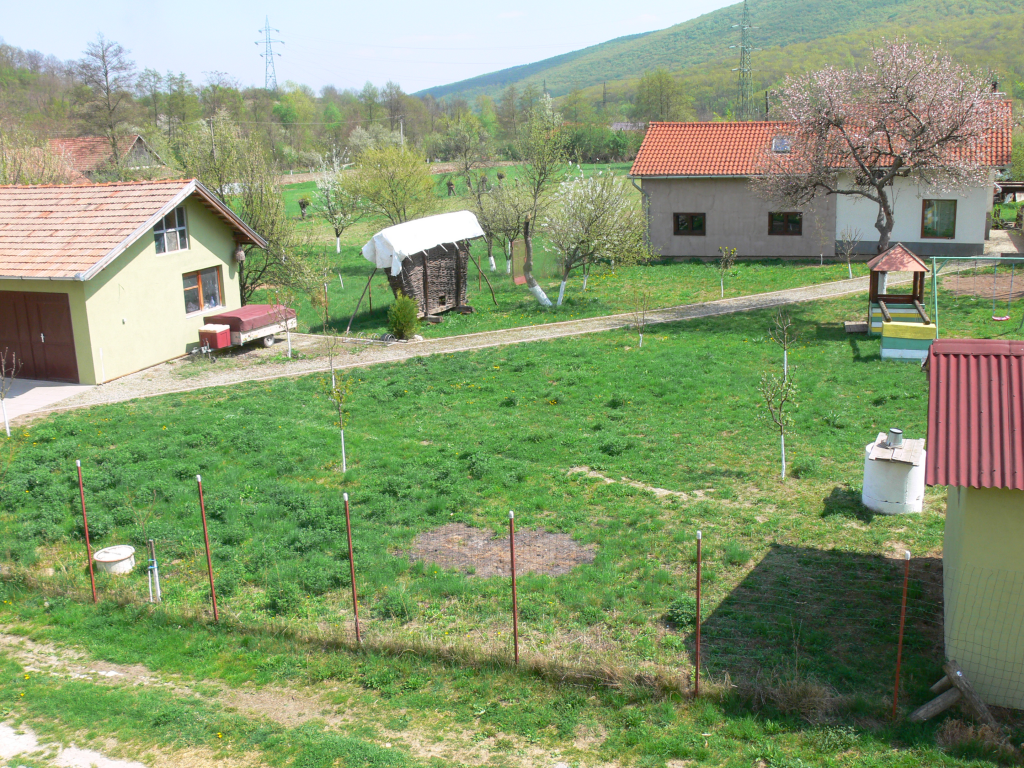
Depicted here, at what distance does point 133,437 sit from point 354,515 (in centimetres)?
608

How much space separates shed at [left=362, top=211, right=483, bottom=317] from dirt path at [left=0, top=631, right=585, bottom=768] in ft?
55.3

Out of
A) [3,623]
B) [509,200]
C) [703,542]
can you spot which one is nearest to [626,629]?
[703,542]

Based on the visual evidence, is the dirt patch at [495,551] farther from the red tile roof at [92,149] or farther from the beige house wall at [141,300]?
the red tile roof at [92,149]

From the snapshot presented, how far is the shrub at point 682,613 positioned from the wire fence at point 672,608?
2 centimetres

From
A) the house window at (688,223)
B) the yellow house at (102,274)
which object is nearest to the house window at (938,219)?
the house window at (688,223)

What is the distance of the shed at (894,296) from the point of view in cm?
2081

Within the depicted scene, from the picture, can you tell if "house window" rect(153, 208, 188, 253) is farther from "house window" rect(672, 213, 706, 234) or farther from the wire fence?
"house window" rect(672, 213, 706, 234)

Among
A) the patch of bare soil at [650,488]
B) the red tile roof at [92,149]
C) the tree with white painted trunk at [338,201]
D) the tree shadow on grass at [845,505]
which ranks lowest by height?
the tree shadow on grass at [845,505]

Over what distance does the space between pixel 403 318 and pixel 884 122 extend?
571 inches

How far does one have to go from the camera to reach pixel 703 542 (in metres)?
11.2

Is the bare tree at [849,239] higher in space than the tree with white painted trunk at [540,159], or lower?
lower

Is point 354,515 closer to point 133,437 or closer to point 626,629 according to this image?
point 626,629

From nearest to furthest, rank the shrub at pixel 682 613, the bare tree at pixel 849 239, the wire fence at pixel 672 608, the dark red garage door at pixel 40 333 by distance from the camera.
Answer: the wire fence at pixel 672 608
the shrub at pixel 682 613
the dark red garage door at pixel 40 333
the bare tree at pixel 849 239

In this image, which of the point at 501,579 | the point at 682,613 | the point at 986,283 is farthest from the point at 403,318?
the point at 986,283
